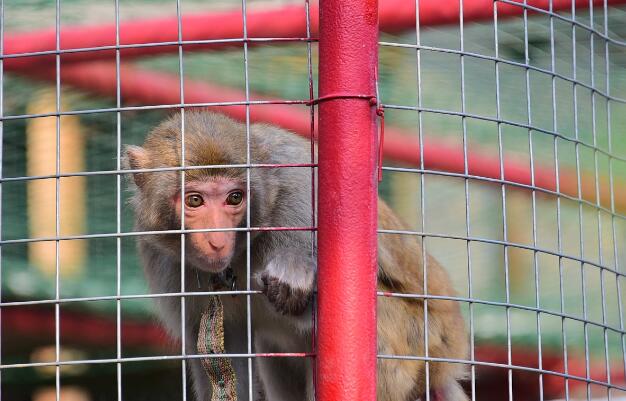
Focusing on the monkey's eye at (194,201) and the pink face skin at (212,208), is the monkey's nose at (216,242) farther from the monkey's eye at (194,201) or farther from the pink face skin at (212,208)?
the monkey's eye at (194,201)

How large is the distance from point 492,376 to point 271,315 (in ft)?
8.76

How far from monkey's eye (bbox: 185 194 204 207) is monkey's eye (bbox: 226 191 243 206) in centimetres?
11

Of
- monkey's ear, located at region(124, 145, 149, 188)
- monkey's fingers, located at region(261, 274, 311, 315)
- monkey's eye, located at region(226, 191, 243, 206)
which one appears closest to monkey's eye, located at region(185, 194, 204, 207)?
monkey's eye, located at region(226, 191, 243, 206)

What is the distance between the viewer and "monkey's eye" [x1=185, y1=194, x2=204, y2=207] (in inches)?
180

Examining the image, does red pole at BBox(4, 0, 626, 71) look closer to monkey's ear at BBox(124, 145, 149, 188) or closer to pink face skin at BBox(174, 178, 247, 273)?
monkey's ear at BBox(124, 145, 149, 188)

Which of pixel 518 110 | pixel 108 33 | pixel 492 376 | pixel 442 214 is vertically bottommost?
pixel 492 376

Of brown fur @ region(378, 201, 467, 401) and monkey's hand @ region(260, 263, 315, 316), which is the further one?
brown fur @ region(378, 201, 467, 401)

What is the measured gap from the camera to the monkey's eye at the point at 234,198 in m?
4.60

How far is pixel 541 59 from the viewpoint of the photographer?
6.40m

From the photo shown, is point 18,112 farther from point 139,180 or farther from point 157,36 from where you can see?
point 139,180

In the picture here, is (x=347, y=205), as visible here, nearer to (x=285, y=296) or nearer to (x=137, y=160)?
(x=285, y=296)

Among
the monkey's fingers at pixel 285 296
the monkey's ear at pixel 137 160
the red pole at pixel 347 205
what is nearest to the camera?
the red pole at pixel 347 205

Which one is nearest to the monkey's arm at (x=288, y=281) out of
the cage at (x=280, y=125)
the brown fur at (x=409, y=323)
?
the brown fur at (x=409, y=323)

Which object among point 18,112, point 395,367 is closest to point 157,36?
point 18,112
